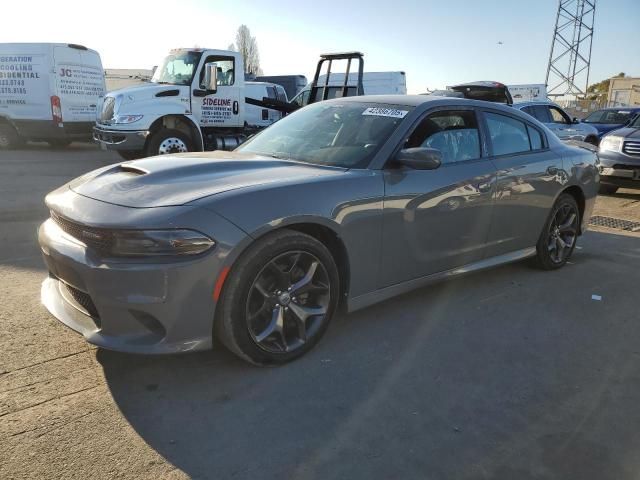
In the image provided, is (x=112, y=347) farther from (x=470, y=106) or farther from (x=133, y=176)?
(x=470, y=106)

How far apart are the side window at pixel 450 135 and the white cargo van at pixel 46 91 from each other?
40.7 feet

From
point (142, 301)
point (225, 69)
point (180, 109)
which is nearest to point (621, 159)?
point (225, 69)

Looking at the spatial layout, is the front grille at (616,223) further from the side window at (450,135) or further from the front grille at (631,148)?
the side window at (450,135)

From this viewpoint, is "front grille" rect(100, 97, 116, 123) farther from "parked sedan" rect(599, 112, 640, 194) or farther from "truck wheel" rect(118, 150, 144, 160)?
"parked sedan" rect(599, 112, 640, 194)

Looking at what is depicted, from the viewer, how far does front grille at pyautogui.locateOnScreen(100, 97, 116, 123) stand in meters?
10.6

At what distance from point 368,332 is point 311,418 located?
42.6 inches

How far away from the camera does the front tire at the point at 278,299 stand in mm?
2760

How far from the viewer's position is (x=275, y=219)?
9.25 feet

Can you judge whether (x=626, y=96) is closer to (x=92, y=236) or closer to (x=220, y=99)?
(x=220, y=99)

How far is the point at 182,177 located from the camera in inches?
120

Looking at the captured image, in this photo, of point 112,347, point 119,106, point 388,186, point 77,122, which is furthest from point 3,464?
point 77,122

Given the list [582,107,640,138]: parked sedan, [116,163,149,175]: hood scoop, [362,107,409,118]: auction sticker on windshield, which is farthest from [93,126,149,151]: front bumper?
[582,107,640,138]: parked sedan

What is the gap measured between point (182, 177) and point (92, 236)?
636 millimetres

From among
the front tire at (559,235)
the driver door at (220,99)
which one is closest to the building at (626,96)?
the driver door at (220,99)
